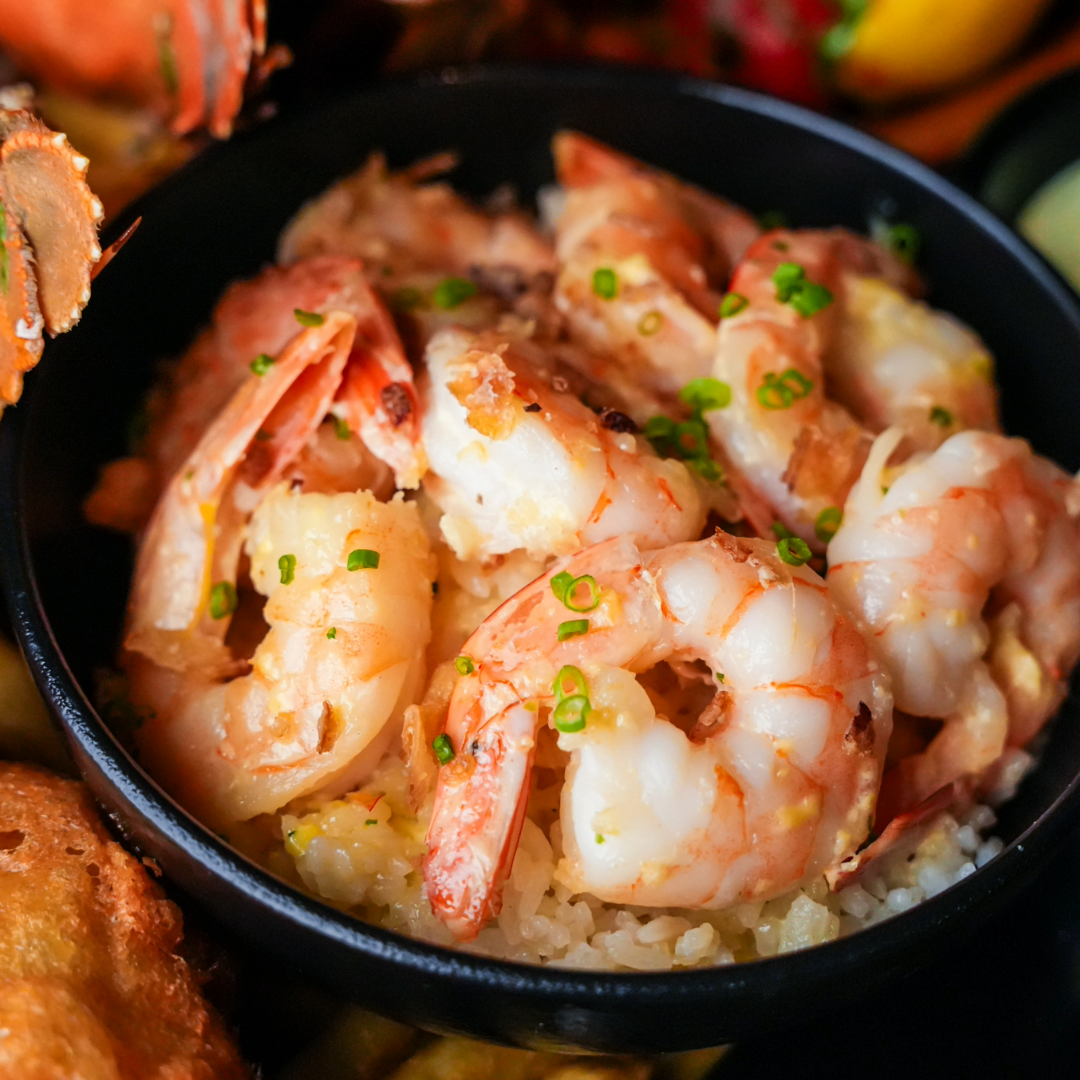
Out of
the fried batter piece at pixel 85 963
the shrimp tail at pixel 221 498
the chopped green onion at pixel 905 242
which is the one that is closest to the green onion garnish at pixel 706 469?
the shrimp tail at pixel 221 498

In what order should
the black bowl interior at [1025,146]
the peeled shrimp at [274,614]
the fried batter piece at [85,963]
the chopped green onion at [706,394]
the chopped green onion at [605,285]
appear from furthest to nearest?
the black bowl interior at [1025,146] → the chopped green onion at [605,285] → the chopped green onion at [706,394] → the peeled shrimp at [274,614] → the fried batter piece at [85,963]

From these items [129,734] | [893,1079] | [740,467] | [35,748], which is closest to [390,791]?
[129,734]

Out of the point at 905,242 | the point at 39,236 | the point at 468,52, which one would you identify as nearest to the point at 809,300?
the point at 905,242

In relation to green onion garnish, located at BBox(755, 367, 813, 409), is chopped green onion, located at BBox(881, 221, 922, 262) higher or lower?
higher

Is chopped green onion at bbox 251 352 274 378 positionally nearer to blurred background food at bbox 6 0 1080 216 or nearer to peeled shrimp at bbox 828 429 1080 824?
blurred background food at bbox 6 0 1080 216

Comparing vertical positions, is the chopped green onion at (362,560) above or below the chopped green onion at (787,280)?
below

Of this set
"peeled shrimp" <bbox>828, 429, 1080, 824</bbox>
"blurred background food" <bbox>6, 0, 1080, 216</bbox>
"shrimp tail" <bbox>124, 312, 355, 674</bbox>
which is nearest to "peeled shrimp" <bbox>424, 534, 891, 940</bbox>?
"peeled shrimp" <bbox>828, 429, 1080, 824</bbox>

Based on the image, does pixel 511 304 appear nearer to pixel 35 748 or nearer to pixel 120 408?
pixel 120 408

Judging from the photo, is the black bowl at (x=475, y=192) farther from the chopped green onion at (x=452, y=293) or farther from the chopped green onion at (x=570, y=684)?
the chopped green onion at (x=452, y=293)
